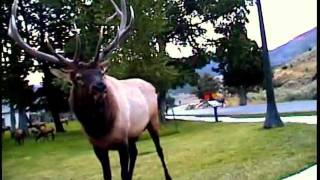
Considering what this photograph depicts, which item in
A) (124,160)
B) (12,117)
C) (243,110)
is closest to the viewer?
(124,160)

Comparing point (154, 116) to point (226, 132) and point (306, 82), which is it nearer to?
point (226, 132)

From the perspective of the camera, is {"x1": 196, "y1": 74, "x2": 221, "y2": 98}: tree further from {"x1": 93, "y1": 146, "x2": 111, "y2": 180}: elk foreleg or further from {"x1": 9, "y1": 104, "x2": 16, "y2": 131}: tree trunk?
{"x1": 9, "y1": 104, "x2": 16, "y2": 131}: tree trunk

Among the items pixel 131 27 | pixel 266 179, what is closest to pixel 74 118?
pixel 131 27

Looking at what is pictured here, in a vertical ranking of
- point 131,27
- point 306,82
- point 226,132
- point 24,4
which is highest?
point 24,4

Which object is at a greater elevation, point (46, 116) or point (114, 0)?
point (114, 0)

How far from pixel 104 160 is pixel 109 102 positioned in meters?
0.23

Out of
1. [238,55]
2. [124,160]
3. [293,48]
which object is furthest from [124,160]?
[293,48]

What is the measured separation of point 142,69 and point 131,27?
19 cm

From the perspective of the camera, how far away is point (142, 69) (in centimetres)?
227

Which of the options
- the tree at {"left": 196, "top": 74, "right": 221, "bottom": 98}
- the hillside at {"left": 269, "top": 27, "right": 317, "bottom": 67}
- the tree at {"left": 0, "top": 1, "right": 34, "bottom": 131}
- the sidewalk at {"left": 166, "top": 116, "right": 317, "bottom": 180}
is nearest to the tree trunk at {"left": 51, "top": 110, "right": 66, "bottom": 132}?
the tree at {"left": 0, "top": 1, "right": 34, "bottom": 131}

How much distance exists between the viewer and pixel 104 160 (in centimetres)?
222

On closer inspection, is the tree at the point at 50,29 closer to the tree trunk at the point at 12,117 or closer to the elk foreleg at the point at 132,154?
the tree trunk at the point at 12,117

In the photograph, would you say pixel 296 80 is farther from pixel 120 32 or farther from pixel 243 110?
pixel 120 32

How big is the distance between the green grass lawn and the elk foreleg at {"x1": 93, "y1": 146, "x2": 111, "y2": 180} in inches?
1.2
